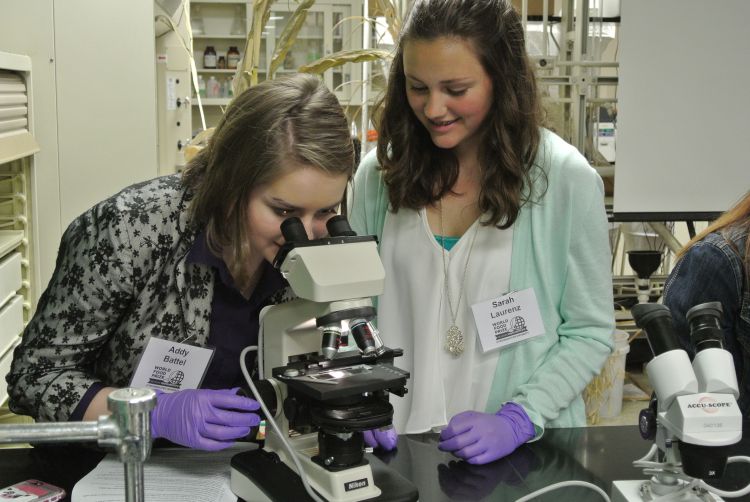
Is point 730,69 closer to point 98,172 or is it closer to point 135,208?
point 98,172

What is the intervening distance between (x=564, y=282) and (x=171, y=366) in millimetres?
717

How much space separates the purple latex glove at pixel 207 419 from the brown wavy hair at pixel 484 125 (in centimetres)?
59

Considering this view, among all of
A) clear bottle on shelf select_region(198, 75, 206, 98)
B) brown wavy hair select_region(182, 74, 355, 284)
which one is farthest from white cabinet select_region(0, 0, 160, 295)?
clear bottle on shelf select_region(198, 75, 206, 98)

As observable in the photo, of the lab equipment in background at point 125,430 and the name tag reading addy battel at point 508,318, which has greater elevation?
the lab equipment in background at point 125,430

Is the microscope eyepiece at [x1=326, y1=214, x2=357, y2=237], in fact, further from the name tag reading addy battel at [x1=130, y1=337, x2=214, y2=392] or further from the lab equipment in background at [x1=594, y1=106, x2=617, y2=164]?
the lab equipment in background at [x1=594, y1=106, x2=617, y2=164]

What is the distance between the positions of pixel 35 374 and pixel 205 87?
702cm

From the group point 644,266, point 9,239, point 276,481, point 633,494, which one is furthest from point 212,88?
point 633,494

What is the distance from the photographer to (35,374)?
3.91 ft

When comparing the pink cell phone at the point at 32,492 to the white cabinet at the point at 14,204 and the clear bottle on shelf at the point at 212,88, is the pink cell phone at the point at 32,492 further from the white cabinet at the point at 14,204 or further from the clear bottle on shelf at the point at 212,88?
the clear bottle on shelf at the point at 212,88

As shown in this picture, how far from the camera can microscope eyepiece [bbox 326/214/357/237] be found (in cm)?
108

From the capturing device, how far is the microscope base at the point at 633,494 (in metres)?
0.99

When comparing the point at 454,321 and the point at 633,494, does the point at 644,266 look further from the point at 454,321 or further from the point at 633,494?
the point at 633,494

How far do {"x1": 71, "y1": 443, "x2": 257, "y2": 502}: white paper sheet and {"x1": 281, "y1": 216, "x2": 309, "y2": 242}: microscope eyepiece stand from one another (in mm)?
353

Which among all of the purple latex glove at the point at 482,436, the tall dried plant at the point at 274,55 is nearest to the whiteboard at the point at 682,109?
the tall dried plant at the point at 274,55
